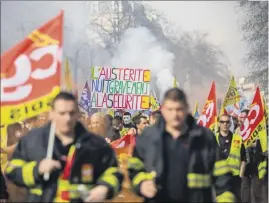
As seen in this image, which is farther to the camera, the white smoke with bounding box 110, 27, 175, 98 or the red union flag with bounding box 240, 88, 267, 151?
the white smoke with bounding box 110, 27, 175, 98

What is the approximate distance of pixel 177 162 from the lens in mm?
4441

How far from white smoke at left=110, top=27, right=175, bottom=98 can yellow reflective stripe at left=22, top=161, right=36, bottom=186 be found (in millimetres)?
36223

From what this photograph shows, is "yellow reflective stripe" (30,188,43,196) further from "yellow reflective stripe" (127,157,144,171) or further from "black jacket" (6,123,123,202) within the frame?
"yellow reflective stripe" (127,157,144,171)

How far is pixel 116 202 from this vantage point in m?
5.46

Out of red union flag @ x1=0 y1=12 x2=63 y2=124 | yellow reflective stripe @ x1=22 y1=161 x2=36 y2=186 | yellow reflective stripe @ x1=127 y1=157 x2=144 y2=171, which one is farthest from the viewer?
red union flag @ x1=0 y1=12 x2=63 y2=124

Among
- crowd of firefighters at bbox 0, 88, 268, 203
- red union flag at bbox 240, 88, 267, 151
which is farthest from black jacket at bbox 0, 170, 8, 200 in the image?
red union flag at bbox 240, 88, 267, 151

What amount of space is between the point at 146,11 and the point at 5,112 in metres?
41.1

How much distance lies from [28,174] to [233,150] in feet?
14.2

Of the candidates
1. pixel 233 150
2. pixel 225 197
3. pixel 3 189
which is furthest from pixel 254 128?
pixel 225 197

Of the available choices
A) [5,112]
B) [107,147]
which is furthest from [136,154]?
[5,112]

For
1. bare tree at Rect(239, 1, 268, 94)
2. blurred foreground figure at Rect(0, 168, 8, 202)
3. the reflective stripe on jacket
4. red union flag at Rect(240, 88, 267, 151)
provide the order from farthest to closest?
1. bare tree at Rect(239, 1, 268, 94)
2. red union flag at Rect(240, 88, 267, 151)
3. the reflective stripe on jacket
4. blurred foreground figure at Rect(0, 168, 8, 202)

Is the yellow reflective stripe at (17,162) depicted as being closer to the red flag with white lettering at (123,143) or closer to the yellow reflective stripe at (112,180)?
the yellow reflective stripe at (112,180)

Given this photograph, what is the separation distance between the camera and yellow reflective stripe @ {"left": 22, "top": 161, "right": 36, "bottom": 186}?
4.34m

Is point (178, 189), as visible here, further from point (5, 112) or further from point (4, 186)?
point (4, 186)
